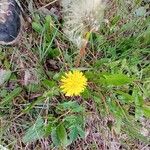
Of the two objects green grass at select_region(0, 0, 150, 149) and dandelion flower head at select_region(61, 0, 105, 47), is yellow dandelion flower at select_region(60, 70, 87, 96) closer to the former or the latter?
Result: green grass at select_region(0, 0, 150, 149)

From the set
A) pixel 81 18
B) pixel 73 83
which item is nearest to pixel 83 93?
pixel 73 83

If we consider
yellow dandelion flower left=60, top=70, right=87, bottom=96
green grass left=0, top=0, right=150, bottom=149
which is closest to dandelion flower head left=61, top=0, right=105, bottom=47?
green grass left=0, top=0, right=150, bottom=149

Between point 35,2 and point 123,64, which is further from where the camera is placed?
point 35,2

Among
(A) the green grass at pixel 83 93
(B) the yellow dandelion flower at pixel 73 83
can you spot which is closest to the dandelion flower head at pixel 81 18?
(A) the green grass at pixel 83 93

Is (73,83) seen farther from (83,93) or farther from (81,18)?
(81,18)

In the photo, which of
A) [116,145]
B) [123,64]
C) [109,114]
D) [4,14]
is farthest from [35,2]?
[116,145]

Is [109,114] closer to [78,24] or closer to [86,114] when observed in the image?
[86,114]

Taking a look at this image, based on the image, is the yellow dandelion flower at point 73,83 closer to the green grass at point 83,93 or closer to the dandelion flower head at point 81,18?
the green grass at point 83,93
